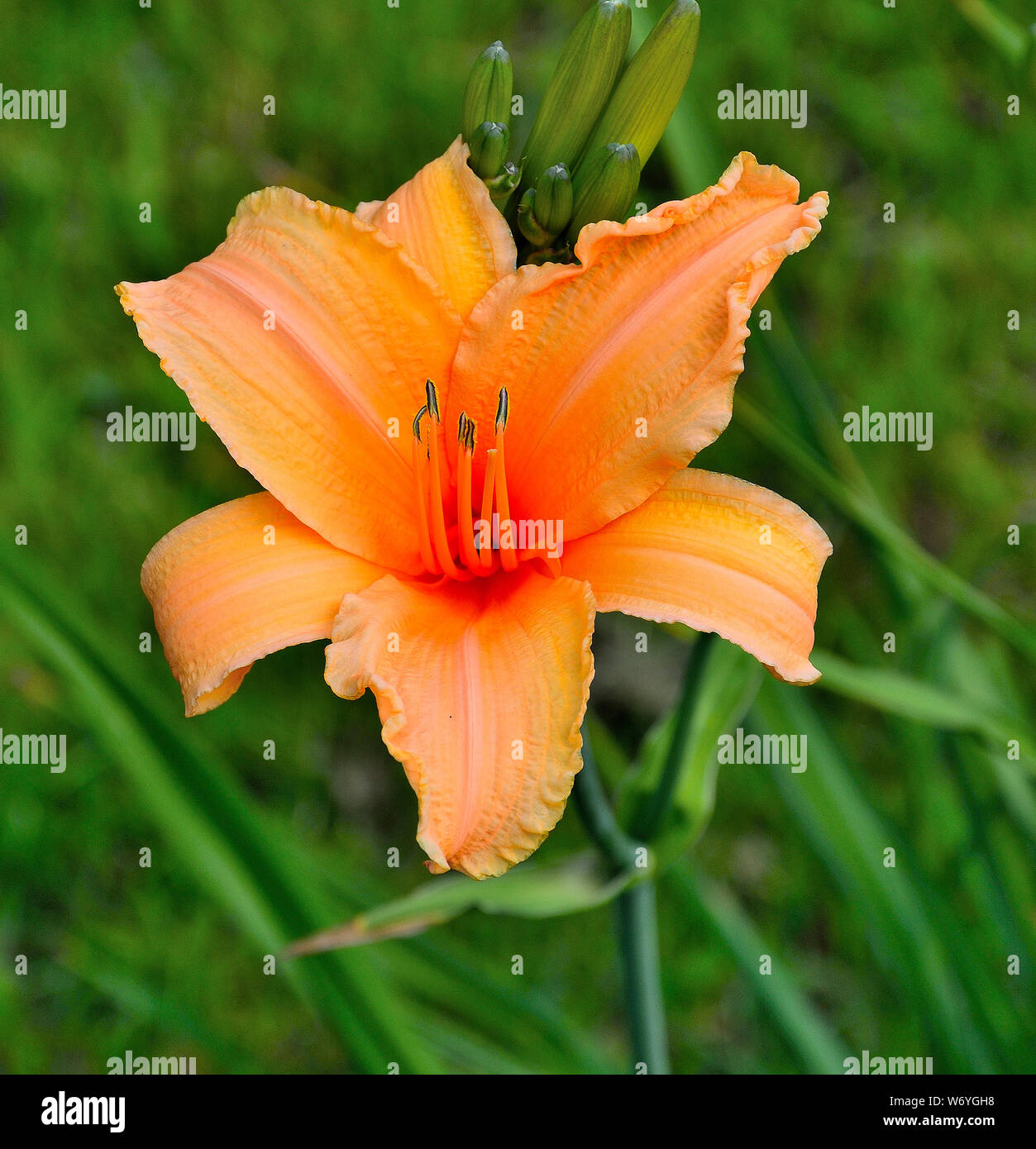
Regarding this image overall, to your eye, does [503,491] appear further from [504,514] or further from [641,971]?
[641,971]

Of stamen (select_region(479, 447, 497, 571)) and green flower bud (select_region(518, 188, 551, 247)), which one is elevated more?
green flower bud (select_region(518, 188, 551, 247))

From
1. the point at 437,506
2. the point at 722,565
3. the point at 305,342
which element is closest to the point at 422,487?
the point at 437,506

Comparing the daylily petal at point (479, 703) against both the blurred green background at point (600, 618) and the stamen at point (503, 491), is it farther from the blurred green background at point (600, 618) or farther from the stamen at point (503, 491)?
the blurred green background at point (600, 618)

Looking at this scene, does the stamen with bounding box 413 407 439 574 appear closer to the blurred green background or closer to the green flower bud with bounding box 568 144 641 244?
the green flower bud with bounding box 568 144 641 244

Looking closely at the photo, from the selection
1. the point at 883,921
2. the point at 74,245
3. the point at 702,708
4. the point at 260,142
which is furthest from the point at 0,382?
the point at 883,921

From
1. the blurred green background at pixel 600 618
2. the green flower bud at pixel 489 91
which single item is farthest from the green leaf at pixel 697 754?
the green flower bud at pixel 489 91

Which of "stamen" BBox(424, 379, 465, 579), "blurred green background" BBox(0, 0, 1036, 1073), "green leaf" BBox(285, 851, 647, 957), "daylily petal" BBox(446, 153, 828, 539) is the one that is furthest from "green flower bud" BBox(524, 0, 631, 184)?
"green leaf" BBox(285, 851, 647, 957)

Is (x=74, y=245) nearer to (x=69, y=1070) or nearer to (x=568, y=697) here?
(x=69, y=1070)
